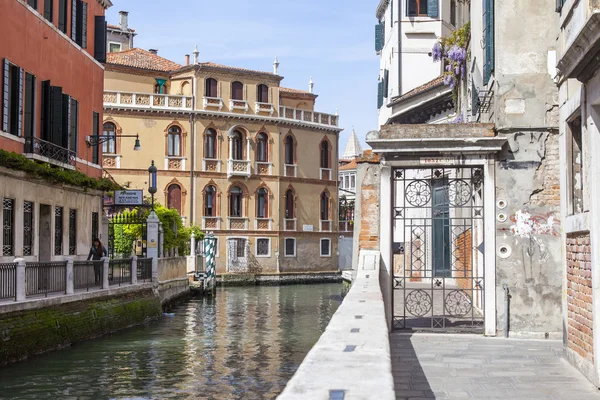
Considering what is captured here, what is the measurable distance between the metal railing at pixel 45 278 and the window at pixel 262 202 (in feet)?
102

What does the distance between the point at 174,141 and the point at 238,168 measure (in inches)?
142

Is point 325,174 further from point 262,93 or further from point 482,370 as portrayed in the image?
point 482,370

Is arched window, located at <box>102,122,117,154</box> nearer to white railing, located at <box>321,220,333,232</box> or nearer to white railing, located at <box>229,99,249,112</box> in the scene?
white railing, located at <box>229,99,249,112</box>

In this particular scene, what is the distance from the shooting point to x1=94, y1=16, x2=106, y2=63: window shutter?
26.9 m

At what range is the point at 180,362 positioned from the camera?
1641cm

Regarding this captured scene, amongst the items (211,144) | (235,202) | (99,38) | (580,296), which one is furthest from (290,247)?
(580,296)

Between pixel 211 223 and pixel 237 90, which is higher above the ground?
pixel 237 90

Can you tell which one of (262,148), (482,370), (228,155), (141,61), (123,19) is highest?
(123,19)

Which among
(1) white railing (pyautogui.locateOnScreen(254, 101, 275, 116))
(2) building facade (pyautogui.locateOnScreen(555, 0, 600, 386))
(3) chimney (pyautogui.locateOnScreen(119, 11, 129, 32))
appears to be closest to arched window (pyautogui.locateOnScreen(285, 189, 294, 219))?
(1) white railing (pyautogui.locateOnScreen(254, 101, 275, 116))

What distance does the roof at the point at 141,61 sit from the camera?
48500mm

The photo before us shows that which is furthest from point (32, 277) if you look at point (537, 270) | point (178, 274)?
point (178, 274)

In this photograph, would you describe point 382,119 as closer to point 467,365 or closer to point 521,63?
point 521,63

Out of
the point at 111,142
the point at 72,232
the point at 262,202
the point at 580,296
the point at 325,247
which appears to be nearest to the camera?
the point at 580,296

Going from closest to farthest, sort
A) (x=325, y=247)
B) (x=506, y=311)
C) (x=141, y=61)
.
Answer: (x=506, y=311)
(x=141, y=61)
(x=325, y=247)
